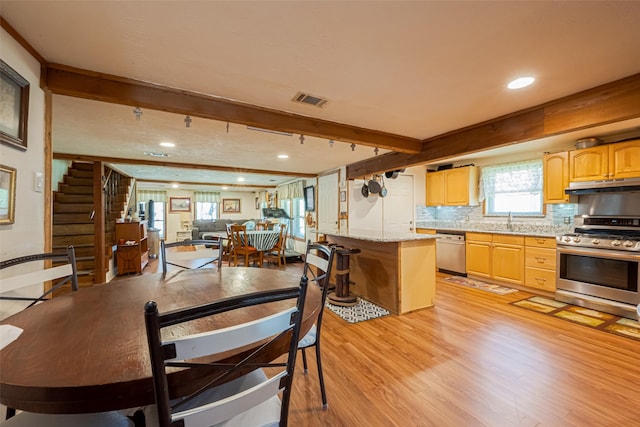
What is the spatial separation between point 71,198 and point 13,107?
153 inches

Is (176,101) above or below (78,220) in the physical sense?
above

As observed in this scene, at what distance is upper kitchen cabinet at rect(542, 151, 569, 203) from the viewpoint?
146 inches

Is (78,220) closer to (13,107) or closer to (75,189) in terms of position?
(75,189)

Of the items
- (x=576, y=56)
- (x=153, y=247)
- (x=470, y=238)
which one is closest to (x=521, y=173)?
(x=470, y=238)

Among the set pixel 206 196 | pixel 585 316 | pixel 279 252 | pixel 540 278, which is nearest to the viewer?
pixel 585 316

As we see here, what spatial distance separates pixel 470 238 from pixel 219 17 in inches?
187

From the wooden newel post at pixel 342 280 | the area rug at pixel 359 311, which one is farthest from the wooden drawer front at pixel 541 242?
the wooden newel post at pixel 342 280

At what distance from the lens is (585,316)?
9.80 feet

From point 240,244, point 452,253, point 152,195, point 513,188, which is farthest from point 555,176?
point 152,195

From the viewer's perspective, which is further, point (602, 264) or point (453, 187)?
point (453, 187)

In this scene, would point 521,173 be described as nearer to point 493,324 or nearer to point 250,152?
point 493,324

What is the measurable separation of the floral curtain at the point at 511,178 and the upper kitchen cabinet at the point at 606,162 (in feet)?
2.28

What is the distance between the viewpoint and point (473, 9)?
1.21 meters

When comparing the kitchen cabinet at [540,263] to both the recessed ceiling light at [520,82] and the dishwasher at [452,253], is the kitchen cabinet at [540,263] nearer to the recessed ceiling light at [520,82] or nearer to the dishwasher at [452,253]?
the dishwasher at [452,253]
